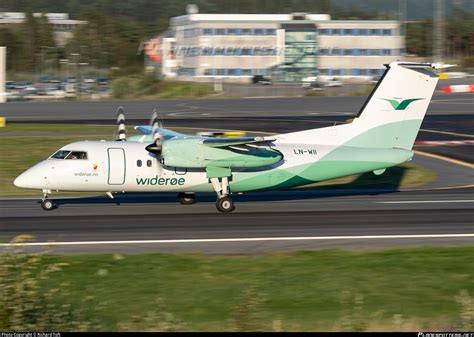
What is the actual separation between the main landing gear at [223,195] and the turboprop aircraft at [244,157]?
34 millimetres

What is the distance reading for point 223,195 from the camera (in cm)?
2533

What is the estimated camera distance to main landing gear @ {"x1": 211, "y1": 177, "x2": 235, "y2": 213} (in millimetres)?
25203

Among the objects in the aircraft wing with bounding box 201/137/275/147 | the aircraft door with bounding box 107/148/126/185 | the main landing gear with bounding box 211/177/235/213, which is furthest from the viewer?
the main landing gear with bounding box 211/177/235/213

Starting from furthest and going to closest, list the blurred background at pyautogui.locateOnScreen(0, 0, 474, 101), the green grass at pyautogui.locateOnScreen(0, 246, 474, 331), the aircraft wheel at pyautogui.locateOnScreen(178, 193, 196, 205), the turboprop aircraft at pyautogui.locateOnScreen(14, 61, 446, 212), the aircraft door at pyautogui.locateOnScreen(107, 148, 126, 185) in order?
1. the blurred background at pyautogui.locateOnScreen(0, 0, 474, 101)
2. the aircraft wheel at pyautogui.locateOnScreen(178, 193, 196, 205)
3. the aircraft door at pyautogui.locateOnScreen(107, 148, 126, 185)
4. the turboprop aircraft at pyautogui.locateOnScreen(14, 61, 446, 212)
5. the green grass at pyautogui.locateOnScreen(0, 246, 474, 331)

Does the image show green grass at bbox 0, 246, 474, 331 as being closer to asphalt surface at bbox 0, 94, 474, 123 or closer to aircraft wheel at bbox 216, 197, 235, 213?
aircraft wheel at bbox 216, 197, 235, 213

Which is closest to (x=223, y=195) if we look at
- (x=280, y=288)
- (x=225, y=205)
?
(x=225, y=205)

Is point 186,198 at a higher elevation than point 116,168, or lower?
lower

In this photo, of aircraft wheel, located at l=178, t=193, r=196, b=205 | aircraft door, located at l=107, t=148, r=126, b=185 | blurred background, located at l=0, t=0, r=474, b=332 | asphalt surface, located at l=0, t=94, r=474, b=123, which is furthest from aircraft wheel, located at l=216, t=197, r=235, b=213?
asphalt surface, located at l=0, t=94, r=474, b=123

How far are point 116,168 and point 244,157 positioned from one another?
4309mm

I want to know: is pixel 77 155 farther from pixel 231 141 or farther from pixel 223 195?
pixel 231 141

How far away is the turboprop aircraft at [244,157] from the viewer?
24766mm

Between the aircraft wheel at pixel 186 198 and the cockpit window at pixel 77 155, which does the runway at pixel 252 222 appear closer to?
the aircraft wheel at pixel 186 198

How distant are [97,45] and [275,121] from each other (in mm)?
89561

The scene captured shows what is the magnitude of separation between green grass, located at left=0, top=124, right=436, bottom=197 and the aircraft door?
20.0ft
